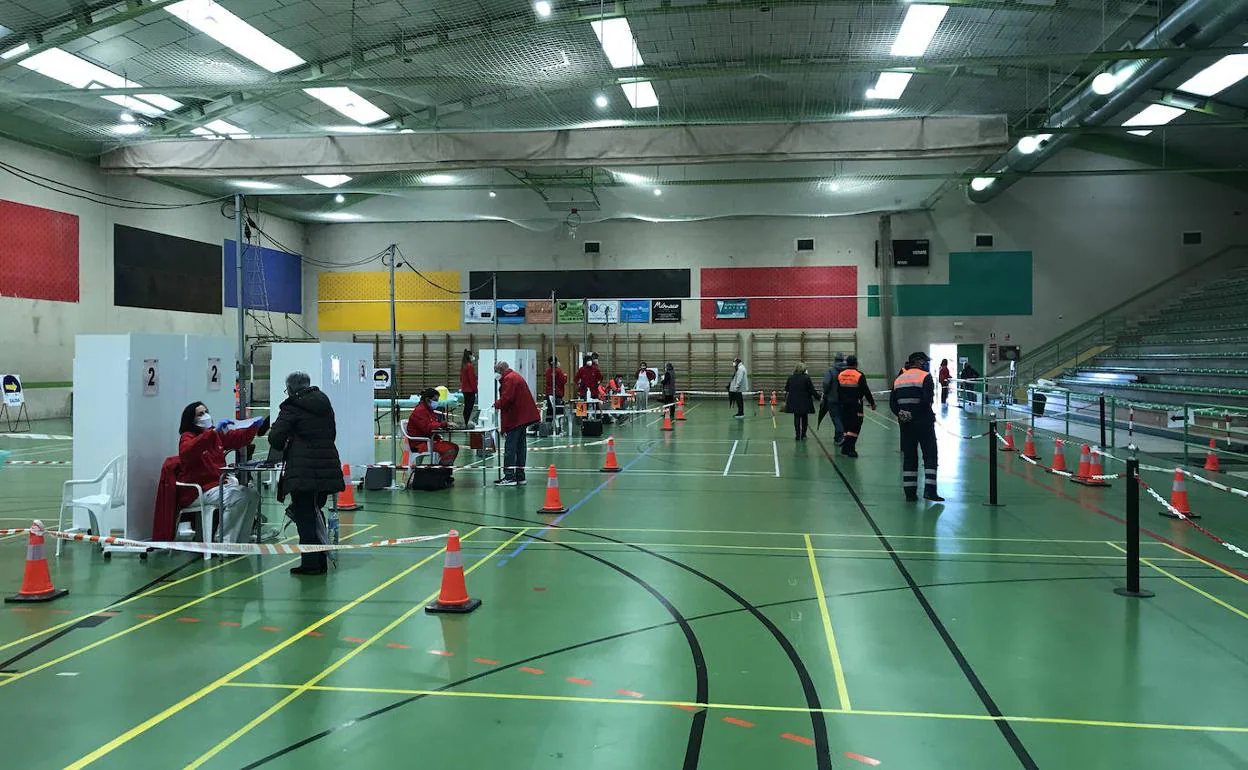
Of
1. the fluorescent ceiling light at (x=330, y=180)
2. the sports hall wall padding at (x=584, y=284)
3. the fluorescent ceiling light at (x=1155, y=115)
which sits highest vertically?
the fluorescent ceiling light at (x=1155, y=115)

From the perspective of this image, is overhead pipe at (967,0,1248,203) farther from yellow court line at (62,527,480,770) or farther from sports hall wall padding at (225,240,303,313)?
sports hall wall padding at (225,240,303,313)

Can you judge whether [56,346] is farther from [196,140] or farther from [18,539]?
[18,539]

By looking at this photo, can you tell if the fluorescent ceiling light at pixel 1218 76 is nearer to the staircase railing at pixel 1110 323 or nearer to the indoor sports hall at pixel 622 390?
the indoor sports hall at pixel 622 390

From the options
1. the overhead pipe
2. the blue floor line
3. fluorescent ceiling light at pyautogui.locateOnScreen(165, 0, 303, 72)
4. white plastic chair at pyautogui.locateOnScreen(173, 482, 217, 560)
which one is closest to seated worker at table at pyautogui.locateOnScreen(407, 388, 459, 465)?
the blue floor line

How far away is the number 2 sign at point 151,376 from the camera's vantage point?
322 inches

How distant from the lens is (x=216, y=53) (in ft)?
58.6

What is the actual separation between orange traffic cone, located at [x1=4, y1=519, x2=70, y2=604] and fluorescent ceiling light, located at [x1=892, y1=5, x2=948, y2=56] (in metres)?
15.8

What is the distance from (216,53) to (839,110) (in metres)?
14.1

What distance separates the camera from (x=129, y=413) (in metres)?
8.02

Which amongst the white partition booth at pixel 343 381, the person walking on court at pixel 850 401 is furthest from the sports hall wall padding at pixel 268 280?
the person walking on court at pixel 850 401

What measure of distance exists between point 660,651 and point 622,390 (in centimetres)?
2208

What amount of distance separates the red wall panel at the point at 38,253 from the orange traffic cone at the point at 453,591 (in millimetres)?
22290

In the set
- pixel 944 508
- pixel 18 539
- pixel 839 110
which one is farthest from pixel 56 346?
pixel 944 508

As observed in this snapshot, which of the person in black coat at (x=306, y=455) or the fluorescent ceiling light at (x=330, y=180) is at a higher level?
the fluorescent ceiling light at (x=330, y=180)
